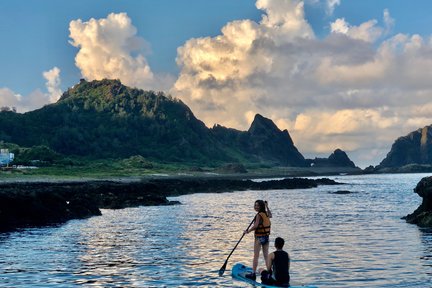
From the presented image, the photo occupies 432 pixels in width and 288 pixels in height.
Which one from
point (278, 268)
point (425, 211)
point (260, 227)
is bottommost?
point (278, 268)

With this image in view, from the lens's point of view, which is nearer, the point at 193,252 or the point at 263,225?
the point at 263,225

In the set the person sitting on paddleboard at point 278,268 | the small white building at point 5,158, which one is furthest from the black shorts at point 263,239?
the small white building at point 5,158

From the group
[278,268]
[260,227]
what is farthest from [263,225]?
[278,268]

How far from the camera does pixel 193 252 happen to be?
104 ft

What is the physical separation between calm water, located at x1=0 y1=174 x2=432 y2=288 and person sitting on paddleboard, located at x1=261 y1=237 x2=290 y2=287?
5.93 ft

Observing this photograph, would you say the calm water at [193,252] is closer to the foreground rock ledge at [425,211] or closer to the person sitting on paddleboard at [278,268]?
the foreground rock ledge at [425,211]

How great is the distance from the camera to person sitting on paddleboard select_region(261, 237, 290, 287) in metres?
20.7

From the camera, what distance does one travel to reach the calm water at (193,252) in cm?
2355

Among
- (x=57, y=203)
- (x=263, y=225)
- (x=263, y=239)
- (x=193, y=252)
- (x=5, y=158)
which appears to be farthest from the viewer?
(x=5, y=158)

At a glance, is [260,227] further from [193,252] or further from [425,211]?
[425,211]

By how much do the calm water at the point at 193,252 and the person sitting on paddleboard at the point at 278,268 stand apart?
1809 mm

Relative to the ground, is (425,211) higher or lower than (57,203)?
lower

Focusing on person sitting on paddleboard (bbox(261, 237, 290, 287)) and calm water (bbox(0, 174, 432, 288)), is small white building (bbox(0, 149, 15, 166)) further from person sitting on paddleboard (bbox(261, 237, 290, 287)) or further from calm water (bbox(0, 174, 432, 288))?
person sitting on paddleboard (bbox(261, 237, 290, 287))

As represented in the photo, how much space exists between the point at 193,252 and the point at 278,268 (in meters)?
11.4
